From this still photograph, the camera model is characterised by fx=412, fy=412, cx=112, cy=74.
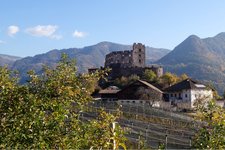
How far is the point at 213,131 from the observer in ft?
40.9

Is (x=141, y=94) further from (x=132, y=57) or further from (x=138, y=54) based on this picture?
(x=138, y=54)

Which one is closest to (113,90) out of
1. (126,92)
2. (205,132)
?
(126,92)

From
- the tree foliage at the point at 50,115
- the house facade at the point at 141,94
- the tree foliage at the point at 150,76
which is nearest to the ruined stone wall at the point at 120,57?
the tree foliage at the point at 150,76

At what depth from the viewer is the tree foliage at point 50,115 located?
952 cm

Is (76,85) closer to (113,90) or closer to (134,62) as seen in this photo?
(113,90)

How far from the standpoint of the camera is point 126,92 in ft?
296

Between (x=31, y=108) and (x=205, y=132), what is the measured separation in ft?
18.3

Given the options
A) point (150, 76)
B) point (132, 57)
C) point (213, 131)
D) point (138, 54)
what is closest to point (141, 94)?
point (150, 76)

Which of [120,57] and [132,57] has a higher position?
[120,57]

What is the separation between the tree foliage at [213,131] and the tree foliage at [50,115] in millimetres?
3447

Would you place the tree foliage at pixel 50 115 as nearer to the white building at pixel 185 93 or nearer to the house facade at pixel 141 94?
the house facade at pixel 141 94

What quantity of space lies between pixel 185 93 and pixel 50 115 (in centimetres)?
8037

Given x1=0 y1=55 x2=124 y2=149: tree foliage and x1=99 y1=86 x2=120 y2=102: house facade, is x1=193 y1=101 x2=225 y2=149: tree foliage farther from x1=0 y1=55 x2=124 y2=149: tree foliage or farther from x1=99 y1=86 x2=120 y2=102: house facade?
x1=99 y1=86 x2=120 y2=102: house facade

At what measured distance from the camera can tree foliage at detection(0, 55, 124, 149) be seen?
9.52 meters
